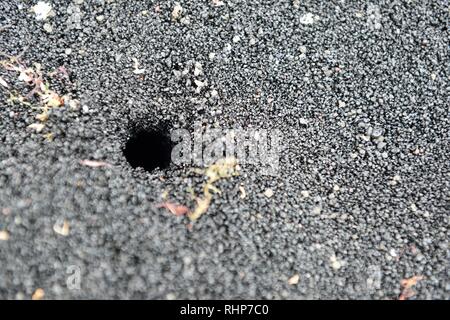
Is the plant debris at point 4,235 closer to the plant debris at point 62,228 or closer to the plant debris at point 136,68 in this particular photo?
the plant debris at point 62,228

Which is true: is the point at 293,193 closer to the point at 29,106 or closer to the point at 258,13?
the point at 258,13

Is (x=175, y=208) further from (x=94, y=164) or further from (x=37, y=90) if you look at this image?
(x=37, y=90)

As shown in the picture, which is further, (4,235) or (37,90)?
(37,90)

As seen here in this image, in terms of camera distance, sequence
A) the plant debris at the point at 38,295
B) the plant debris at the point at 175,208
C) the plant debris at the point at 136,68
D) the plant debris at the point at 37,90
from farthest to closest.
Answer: the plant debris at the point at 136,68
the plant debris at the point at 37,90
the plant debris at the point at 175,208
the plant debris at the point at 38,295

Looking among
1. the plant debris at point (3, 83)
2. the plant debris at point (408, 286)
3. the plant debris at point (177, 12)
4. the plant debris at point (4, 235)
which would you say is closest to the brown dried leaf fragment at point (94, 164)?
the plant debris at point (4, 235)

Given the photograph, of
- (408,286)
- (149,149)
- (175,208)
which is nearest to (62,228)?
(175,208)

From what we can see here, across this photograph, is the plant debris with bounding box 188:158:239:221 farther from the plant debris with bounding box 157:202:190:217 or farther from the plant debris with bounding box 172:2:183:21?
the plant debris with bounding box 172:2:183:21

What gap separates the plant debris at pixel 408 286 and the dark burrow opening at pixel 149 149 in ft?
2.63

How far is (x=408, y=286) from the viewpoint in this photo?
55.2 inches

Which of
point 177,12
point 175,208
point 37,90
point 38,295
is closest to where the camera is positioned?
point 38,295

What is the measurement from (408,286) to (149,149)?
909 millimetres

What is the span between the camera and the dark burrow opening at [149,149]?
1.55 m

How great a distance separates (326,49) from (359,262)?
744mm
